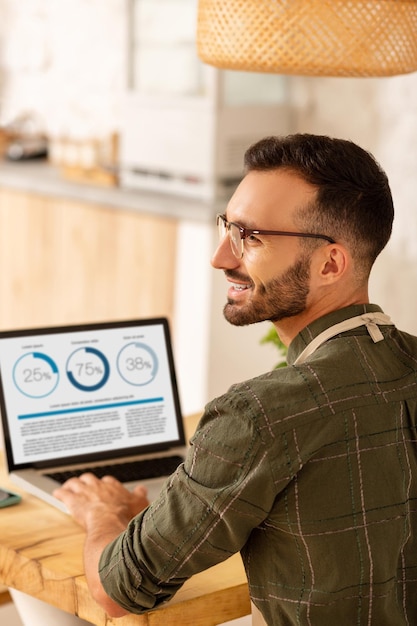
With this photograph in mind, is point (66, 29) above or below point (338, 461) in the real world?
above

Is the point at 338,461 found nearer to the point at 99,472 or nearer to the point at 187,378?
the point at 99,472

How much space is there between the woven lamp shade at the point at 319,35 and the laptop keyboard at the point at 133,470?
0.76 metres

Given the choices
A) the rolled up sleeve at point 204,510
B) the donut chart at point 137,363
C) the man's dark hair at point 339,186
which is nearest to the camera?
the rolled up sleeve at point 204,510

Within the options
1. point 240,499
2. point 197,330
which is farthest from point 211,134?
point 240,499

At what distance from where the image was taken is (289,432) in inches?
52.1

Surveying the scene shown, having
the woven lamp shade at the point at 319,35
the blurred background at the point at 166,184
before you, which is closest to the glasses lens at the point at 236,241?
the woven lamp shade at the point at 319,35

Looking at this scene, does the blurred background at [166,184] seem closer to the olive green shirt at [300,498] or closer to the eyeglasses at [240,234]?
the eyeglasses at [240,234]

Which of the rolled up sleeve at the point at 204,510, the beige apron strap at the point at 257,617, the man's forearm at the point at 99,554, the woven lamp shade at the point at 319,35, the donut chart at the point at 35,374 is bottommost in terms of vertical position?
the beige apron strap at the point at 257,617

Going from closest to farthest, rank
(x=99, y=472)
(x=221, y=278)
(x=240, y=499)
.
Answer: (x=240, y=499) < (x=99, y=472) < (x=221, y=278)

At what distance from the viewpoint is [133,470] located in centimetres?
204

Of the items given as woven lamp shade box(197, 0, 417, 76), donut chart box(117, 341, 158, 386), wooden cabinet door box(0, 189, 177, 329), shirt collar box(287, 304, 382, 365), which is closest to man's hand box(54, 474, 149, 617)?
donut chart box(117, 341, 158, 386)

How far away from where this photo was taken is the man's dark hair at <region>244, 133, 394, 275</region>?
1.45m

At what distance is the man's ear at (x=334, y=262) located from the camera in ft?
4.78

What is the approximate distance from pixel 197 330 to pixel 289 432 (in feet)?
8.56
